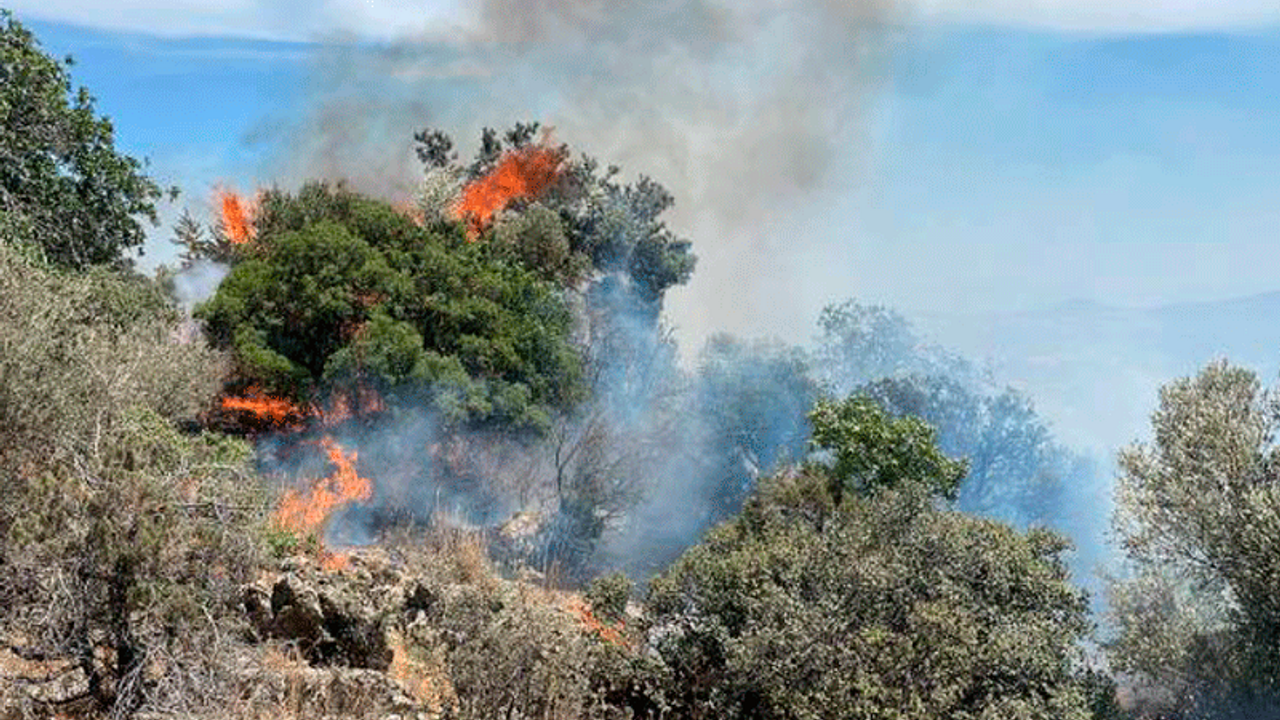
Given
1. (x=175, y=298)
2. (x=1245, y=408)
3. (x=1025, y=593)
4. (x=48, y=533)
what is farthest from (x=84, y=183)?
(x=1245, y=408)

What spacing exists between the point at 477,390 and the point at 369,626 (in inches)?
474

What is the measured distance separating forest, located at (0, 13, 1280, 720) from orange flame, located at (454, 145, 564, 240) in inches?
155

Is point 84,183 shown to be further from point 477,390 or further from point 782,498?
point 782,498

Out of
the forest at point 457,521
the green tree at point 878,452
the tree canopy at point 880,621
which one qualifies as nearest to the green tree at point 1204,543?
the forest at point 457,521

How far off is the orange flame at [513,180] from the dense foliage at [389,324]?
11.7m

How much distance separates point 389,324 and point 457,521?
4.34 metres

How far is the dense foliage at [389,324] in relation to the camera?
23391mm

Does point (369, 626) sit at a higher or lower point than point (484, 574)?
lower

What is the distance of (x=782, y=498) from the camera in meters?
17.0

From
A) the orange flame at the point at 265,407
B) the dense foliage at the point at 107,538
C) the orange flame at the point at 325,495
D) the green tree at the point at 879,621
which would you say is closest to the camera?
the dense foliage at the point at 107,538

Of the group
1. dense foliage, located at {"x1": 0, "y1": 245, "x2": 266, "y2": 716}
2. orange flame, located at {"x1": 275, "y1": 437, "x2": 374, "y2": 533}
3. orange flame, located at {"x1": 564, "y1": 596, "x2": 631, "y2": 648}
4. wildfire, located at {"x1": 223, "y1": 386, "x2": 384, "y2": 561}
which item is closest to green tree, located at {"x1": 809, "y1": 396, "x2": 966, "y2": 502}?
orange flame, located at {"x1": 564, "y1": 596, "x2": 631, "y2": 648}

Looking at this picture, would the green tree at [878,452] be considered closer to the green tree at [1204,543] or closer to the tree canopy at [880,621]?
the green tree at [1204,543]

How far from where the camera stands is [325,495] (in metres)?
22.1

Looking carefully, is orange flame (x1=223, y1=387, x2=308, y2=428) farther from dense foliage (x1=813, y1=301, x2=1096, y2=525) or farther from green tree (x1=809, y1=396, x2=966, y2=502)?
dense foliage (x1=813, y1=301, x2=1096, y2=525)
